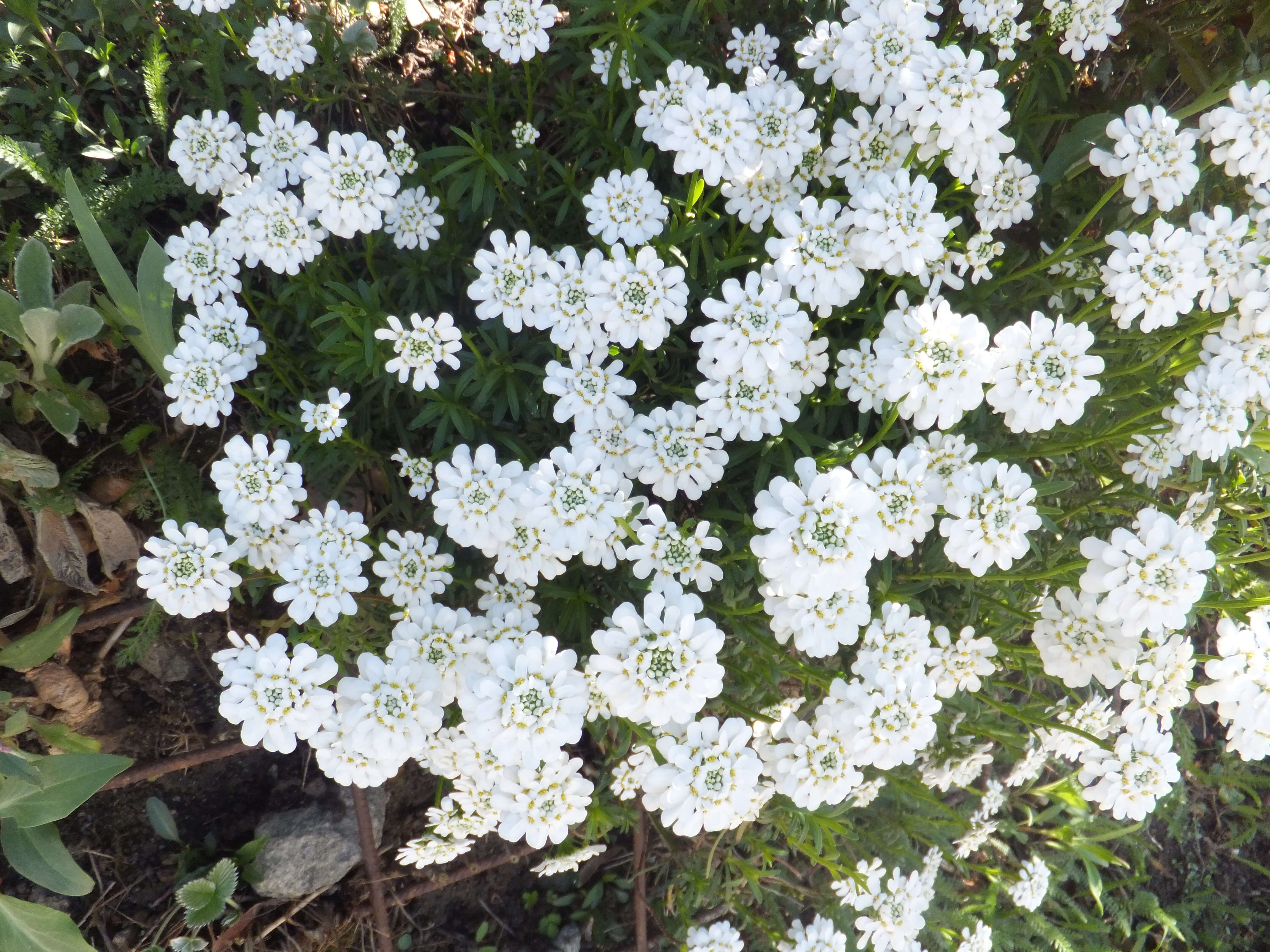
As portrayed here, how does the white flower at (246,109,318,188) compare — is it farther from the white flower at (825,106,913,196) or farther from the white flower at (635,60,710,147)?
the white flower at (825,106,913,196)

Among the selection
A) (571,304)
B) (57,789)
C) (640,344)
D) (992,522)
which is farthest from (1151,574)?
(57,789)

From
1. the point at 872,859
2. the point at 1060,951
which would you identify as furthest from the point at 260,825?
the point at 1060,951

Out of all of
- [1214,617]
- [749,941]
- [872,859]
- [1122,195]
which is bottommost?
[749,941]

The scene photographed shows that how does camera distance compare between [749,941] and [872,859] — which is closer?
[872,859]

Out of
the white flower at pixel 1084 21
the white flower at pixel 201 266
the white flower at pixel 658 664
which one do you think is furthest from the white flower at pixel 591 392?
the white flower at pixel 1084 21

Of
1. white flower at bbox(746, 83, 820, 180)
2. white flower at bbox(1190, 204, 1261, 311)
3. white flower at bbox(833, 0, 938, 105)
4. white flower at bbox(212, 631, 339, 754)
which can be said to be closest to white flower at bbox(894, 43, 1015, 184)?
white flower at bbox(833, 0, 938, 105)

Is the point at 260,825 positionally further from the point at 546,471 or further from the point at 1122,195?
the point at 1122,195

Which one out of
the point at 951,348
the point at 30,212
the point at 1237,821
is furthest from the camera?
the point at 1237,821
